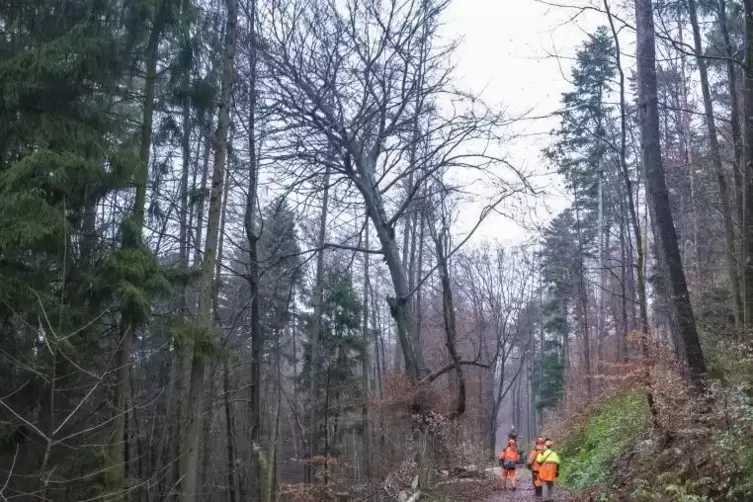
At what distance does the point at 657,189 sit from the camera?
10086 mm

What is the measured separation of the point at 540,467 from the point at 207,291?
24.0 ft

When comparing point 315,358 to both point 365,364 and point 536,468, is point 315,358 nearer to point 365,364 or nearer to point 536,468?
point 365,364

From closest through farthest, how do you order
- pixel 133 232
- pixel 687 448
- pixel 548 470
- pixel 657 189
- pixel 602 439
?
pixel 687 448 → pixel 133 232 → pixel 657 189 → pixel 548 470 → pixel 602 439

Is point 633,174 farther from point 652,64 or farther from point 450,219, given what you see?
point 652,64

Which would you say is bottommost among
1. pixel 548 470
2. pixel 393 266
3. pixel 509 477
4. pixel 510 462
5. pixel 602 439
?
pixel 509 477

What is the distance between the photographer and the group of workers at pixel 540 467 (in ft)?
39.8

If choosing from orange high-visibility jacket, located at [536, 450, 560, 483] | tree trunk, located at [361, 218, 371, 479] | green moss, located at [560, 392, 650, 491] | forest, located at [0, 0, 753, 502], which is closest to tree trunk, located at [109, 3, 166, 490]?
forest, located at [0, 0, 753, 502]

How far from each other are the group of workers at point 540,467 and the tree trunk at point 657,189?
12.7 feet

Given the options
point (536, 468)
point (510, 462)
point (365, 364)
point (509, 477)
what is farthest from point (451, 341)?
point (365, 364)

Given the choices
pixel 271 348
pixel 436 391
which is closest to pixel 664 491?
pixel 436 391

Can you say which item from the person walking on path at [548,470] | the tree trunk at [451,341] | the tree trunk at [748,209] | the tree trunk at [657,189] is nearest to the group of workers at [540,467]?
the person walking on path at [548,470]

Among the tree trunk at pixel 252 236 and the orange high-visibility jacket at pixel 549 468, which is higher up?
the tree trunk at pixel 252 236

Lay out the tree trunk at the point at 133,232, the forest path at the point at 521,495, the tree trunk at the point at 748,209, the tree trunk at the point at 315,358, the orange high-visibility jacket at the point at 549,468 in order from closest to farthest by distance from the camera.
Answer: the tree trunk at the point at 133,232 < the tree trunk at the point at 748,209 < the orange high-visibility jacket at the point at 549,468 < the forest path at the point at 521,495 < the tree trunk at the point at 315,358

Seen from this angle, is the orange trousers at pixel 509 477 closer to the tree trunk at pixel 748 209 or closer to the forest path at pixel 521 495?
the forest path at pixel 521 495
